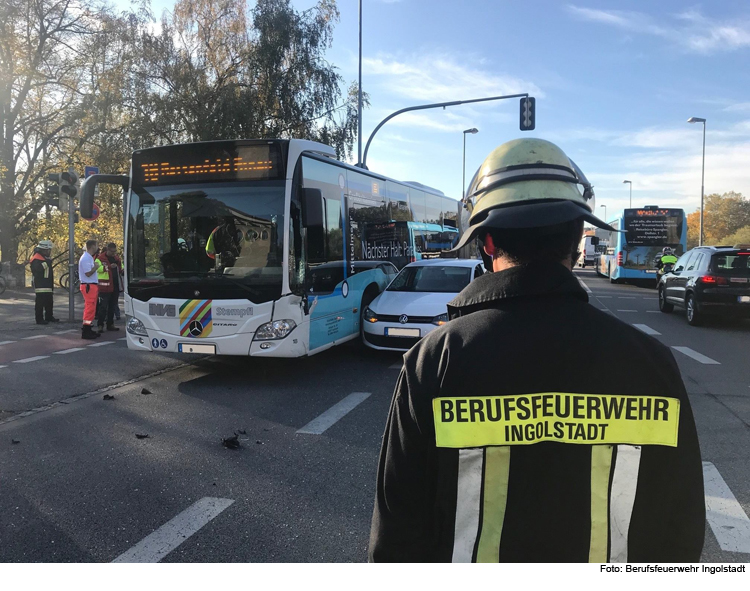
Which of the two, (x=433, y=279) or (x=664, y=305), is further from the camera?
(x=664, y=305)

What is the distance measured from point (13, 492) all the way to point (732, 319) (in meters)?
16.2

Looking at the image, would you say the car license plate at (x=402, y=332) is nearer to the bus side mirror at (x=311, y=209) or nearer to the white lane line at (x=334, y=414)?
the white lane line at (x=334, y=414)

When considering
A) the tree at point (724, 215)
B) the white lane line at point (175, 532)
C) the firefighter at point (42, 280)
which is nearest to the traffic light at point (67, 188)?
the firefighter at point (42, 280)

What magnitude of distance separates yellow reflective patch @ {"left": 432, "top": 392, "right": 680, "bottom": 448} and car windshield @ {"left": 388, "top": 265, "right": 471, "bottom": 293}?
8732mm

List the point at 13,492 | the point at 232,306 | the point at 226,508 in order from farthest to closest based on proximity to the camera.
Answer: the point at 232,306, the point at 13,492, the point at 226,508

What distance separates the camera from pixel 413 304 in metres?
9.58

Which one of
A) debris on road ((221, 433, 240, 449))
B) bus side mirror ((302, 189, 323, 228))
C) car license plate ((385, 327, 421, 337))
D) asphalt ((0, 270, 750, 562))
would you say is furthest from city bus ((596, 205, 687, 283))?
debris on road ((221, 433, 240, 449))

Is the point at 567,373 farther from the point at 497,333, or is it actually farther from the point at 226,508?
the point at 226,508

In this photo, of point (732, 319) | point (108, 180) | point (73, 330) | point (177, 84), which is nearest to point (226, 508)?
point (108, 180)

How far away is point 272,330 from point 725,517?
521 cm

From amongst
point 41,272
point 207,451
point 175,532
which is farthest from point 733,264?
point 41,272

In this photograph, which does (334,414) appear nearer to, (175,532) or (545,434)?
(175,532)

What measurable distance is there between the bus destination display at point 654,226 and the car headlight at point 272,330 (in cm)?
2337

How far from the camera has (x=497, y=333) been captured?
1334 millimetres
